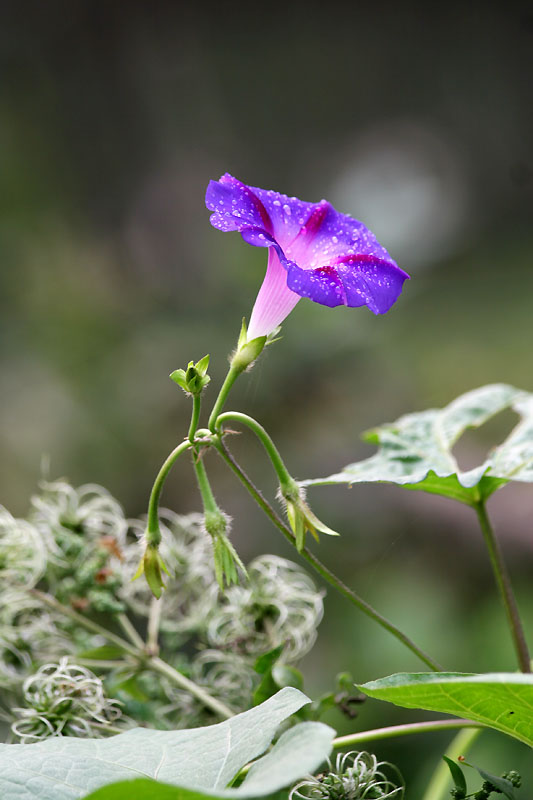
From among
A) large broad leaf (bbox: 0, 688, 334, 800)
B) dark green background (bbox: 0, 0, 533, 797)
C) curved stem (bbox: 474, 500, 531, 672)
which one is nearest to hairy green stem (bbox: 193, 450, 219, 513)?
large broad leaf (bbox: 0, 688, 334, 800)

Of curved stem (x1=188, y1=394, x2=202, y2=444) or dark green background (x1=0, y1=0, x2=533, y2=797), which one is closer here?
curved stem (x1=188, y1=394, x2=202, y2=444)

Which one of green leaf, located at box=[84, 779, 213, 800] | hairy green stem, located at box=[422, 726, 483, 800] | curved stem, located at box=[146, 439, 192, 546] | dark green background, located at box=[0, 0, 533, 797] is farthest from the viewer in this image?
dark green background, located at box=[0, 0, 533, 797]

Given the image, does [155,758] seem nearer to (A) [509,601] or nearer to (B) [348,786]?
(B) [348,786]

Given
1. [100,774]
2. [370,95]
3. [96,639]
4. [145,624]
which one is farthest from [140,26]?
[100,774]

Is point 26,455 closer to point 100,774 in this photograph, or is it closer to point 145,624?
point 145,624

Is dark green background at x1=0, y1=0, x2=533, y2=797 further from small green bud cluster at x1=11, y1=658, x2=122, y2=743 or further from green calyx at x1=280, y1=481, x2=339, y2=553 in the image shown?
green calyx at x1=280, y1=481, x2=339, y2=553

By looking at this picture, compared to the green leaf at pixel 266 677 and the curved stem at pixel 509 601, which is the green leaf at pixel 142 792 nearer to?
the green leaf at pixel 266 677

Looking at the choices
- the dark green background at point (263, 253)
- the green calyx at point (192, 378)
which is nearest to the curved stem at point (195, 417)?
the green calyx at point (192, 378)

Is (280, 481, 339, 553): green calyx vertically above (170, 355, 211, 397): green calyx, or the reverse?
(170, 355, 211, 397): green calyx

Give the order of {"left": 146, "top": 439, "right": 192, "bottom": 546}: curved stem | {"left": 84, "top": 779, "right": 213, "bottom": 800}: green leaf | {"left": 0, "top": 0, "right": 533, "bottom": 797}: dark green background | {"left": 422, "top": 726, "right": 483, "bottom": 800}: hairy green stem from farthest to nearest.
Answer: {"left": 0, "top": 0, "right": 533, "bottom": 797}: dark green background, {"left": 422, "top": 726, "right": 483, "bottom": 800}: hairy green stem, {"left": 146, "top": 439, "right": 192, "bottom": 546}: curved stem, {"left": 84, "top": 779, "right": 213, "bottom": 800}: green leaf
